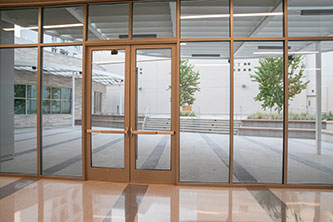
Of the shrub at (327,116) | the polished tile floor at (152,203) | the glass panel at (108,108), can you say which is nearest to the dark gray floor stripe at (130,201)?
the polished tile floor at (152,203)

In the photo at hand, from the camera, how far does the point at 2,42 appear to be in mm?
4547

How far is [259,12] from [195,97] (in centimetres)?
204

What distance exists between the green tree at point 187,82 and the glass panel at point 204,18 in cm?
Result: 58

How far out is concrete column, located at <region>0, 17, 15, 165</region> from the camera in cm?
462

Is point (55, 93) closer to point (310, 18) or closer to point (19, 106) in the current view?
point (19, 106)

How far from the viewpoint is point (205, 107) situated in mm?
4027

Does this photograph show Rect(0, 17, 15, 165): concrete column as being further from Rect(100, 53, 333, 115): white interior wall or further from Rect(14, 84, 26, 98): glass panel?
Rect(100, 53, 333, 115): white interior wall

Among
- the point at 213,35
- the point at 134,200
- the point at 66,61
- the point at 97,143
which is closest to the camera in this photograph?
the point at 134,200

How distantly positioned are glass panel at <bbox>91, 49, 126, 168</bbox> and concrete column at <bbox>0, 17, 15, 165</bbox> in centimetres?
207

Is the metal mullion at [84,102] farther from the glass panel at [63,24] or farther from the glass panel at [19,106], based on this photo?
the glass panel at [19,106]

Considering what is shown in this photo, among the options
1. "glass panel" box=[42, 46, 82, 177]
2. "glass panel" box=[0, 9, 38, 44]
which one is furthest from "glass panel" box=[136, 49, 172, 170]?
"glass panel" box=[0, 9, 38, 44]

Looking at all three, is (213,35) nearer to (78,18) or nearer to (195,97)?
(195,97)

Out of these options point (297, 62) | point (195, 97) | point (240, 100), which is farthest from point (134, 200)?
point (297, 62)

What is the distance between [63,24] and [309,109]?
5161 millimetres
